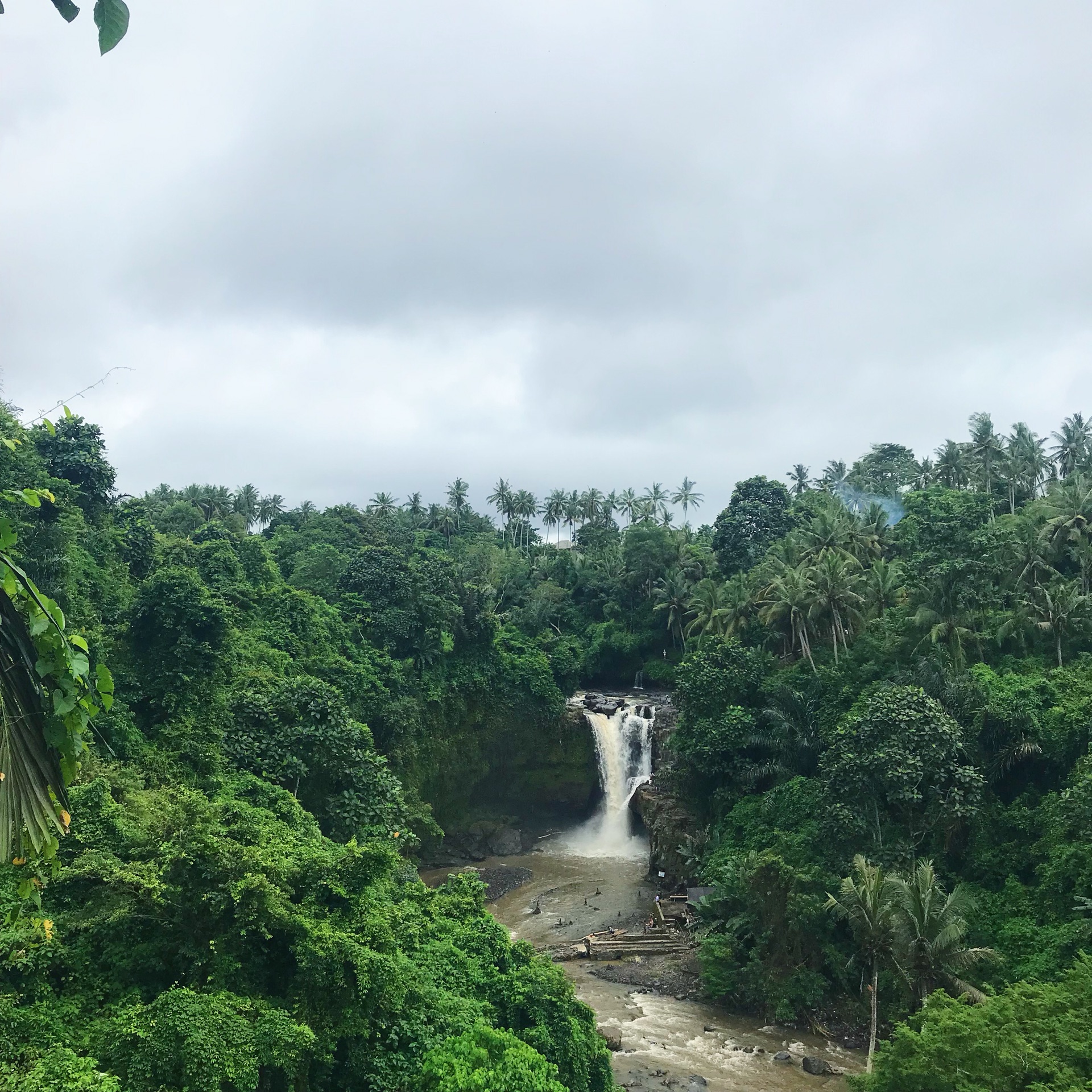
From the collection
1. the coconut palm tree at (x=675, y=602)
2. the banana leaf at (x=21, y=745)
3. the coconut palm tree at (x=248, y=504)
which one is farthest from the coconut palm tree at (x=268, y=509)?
the banana leaf at (x=21, y=745)

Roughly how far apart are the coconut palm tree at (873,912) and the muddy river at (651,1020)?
192cm

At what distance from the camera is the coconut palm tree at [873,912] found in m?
21.1

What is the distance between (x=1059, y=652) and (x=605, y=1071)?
23223 mm

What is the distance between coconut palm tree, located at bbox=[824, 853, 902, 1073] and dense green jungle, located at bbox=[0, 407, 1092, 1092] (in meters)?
0.10

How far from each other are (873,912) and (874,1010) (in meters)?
2.24

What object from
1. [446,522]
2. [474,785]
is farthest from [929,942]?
[446,522]

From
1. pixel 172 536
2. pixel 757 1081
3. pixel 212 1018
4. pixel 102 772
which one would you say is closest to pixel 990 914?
A: pixel 757 1081

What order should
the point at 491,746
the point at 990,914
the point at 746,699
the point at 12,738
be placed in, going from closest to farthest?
the point at 12,738, the point at 990,914, the point at 746,699, the point at 491,746

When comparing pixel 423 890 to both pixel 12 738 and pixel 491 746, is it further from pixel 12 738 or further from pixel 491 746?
pixel 491 746

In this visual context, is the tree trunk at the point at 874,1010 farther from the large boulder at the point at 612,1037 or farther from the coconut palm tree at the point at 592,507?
the coconut palm tree at the point at 592,507

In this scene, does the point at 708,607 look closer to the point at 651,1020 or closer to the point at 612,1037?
the point at 651,1020

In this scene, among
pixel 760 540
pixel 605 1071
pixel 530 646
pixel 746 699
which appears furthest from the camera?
pixel 760 540

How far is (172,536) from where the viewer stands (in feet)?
141

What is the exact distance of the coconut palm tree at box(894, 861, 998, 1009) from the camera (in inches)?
795
